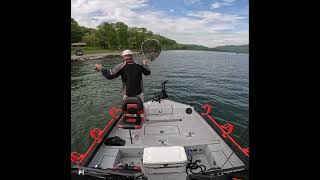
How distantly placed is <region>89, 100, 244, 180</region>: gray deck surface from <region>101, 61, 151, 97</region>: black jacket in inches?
54.7

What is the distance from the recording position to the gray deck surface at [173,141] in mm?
5180

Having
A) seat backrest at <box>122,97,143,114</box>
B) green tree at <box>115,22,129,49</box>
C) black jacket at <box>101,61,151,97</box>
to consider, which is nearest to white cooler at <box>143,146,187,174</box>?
seat backrest at <box>122,97,143,114</box>

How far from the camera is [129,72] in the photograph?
5.81 metres

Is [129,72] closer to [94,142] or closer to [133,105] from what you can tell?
[133,105]

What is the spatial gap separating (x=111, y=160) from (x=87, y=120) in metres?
8.70

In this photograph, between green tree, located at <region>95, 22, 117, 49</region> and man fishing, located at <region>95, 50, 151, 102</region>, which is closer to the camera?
man fishing, located at <region>95, 50, 151, 102</region>

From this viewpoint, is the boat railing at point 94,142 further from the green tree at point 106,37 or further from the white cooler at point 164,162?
the green tree at point 106,37

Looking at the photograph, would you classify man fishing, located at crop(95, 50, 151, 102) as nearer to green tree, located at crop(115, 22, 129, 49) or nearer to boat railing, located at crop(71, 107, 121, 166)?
boat railing, located at crop(71, 107, 121, 166)

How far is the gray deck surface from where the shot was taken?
5.18 meters
